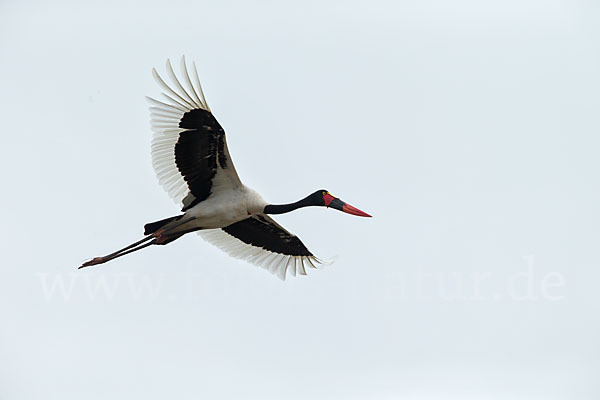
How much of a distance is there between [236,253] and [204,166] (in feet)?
9.87

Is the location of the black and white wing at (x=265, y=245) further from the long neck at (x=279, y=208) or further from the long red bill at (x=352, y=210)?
the long red bill at (x=352, y=210)

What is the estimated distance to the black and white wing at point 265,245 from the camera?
23172mm

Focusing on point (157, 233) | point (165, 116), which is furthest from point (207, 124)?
point (157, 233)

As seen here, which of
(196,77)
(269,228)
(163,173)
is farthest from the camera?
(269,228)

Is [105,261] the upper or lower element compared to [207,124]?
lower

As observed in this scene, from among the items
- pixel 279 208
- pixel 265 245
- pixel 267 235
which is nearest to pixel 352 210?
pixel 279 208

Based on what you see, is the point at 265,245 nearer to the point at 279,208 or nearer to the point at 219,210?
the point at 279,208

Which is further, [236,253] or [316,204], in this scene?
[236,253]

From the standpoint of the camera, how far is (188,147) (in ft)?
68.7

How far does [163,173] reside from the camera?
21.4m

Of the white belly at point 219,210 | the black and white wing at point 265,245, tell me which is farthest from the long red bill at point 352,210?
the white belly at point 219,210

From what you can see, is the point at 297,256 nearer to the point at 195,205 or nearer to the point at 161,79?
the point at 195,205

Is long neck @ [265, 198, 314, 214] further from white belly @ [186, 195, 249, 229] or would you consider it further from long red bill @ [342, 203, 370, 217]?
long red bill @ [342, 203, 370, 217]

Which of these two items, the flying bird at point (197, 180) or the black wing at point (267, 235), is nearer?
the flying bird at point (197, 180)
